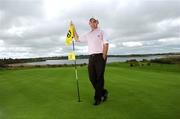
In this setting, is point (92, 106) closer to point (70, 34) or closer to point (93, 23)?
point (93, 23)

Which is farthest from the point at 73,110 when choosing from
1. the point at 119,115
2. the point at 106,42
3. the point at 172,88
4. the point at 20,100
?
the point at 172,88

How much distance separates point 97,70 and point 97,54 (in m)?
0.45

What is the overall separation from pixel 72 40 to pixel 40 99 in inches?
89.9

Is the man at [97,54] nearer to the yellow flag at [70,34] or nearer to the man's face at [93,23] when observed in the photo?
the man's face at [93,23]

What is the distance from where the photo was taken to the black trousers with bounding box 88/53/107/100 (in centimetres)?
1041

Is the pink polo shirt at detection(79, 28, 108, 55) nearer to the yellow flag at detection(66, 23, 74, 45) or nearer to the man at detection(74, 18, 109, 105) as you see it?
the man at detection(74, 18, 109, 105)

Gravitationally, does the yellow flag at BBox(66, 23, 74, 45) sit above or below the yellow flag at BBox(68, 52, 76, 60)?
above

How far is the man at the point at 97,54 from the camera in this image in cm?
1040

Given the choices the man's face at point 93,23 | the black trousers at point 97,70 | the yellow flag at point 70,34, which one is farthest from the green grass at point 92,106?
the man's face at point 93,23

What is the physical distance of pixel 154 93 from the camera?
12117 millimetres

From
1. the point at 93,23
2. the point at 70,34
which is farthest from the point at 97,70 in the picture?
the point at 70,34

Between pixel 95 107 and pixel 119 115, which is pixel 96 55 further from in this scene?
pixel 119 115

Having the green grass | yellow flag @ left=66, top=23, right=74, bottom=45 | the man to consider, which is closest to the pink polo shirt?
the man

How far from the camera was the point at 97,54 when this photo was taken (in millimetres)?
10406
